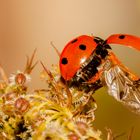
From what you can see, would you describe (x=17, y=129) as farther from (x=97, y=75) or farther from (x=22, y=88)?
(x=97, y=75)

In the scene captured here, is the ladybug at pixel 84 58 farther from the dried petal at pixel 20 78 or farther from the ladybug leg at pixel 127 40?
the dried petal at pixel 20 78

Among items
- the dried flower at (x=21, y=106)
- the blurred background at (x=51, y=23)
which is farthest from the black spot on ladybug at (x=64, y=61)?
the blurred background at (x=51, y=23)

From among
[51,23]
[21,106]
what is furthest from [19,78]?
[51,23]

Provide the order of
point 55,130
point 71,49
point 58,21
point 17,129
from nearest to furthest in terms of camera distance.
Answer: point 55,130
point 17,129
point 71,49
point 58,21

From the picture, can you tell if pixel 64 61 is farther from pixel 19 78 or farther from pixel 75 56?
pixel 19 78

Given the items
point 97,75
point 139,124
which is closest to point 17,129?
point 97,75

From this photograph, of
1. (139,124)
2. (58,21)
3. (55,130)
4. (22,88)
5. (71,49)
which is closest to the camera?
(55,130)
